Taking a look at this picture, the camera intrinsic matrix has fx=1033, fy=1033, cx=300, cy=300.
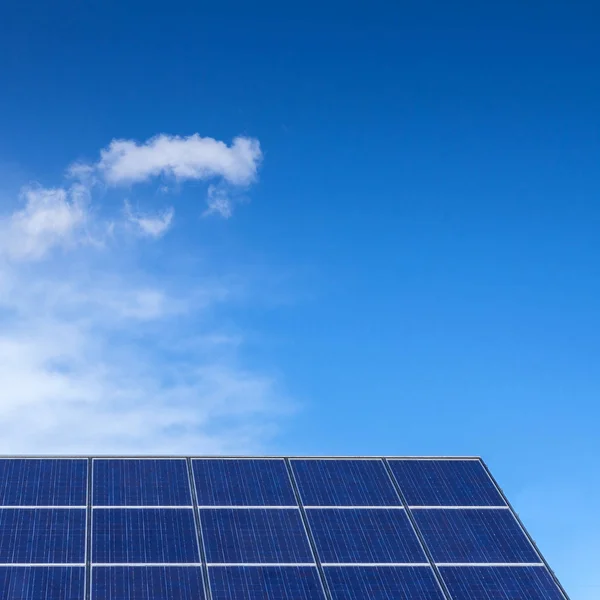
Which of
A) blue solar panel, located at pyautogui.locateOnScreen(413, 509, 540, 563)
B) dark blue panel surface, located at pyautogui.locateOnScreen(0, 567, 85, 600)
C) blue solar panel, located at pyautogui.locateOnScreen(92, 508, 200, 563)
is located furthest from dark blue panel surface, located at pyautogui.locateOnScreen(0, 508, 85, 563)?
blue solar panel, located at pyautogui.locateOnScreen(413, 509, 540, 563)

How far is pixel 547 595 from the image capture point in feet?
95.6

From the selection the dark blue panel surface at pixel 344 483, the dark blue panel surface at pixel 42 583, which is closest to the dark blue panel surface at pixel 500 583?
the dark blue panel surface at pixel 344 483

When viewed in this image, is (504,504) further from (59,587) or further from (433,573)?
(59,587)

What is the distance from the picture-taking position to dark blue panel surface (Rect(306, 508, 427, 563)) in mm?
29422

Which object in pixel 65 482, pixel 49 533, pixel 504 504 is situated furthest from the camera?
pixel 504 504

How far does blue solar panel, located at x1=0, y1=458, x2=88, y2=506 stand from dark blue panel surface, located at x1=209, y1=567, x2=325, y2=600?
4.99m

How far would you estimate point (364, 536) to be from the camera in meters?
30.2

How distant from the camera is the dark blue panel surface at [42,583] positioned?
26453mm

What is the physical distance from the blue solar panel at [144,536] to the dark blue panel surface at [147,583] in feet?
1.17

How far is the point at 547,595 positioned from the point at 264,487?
8.84m

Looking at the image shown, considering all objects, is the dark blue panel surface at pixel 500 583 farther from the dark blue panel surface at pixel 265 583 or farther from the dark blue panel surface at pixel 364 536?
the dark blue panel surface at pixel 265 583

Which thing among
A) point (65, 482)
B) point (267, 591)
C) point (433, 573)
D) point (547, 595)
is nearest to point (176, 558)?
point (267, 591)

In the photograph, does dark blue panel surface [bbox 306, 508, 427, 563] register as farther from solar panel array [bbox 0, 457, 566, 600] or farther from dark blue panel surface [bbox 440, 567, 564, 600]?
dark blue panel surface [bbox 440, 567, 564, 600]

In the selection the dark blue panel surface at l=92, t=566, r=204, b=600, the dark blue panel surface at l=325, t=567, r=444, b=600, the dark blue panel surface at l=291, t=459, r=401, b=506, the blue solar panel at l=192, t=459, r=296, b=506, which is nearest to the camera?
the dark blue panel surface at l=92, t=566, r=204, b=600
